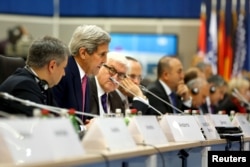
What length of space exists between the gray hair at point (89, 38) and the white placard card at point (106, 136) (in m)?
1.69

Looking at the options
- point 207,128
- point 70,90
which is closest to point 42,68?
point 70,90

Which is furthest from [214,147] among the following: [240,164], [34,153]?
[34,153]

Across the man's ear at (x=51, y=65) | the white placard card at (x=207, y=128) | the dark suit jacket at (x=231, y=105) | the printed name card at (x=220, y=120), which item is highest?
the man's ear at (x=51, y=65)

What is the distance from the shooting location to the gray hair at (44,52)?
454 cm

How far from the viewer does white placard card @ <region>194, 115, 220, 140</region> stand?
5426 mm

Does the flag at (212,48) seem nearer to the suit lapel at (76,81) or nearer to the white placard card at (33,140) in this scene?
the suit lapel at (76,81)

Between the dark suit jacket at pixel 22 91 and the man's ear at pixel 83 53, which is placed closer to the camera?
the dark suit jacket at pixel 22 91

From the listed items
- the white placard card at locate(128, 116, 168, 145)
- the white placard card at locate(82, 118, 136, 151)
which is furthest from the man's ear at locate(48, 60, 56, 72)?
the white placard card at locate(82, 118, 136, 151)

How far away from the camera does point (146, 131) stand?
4316mm

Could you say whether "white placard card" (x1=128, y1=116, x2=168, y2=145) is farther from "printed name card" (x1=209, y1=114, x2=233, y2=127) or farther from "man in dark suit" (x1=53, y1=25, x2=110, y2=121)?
"printed name card" (x1=209, y1=114, x2=233, y2=127)

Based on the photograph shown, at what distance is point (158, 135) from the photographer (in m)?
4.46

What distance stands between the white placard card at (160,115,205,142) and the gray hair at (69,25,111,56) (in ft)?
2.98

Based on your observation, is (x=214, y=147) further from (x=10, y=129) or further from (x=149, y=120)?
(x=10, y=129)

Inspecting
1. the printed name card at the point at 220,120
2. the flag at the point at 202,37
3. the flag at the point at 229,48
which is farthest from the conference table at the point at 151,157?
the flag at the point at 202,37
